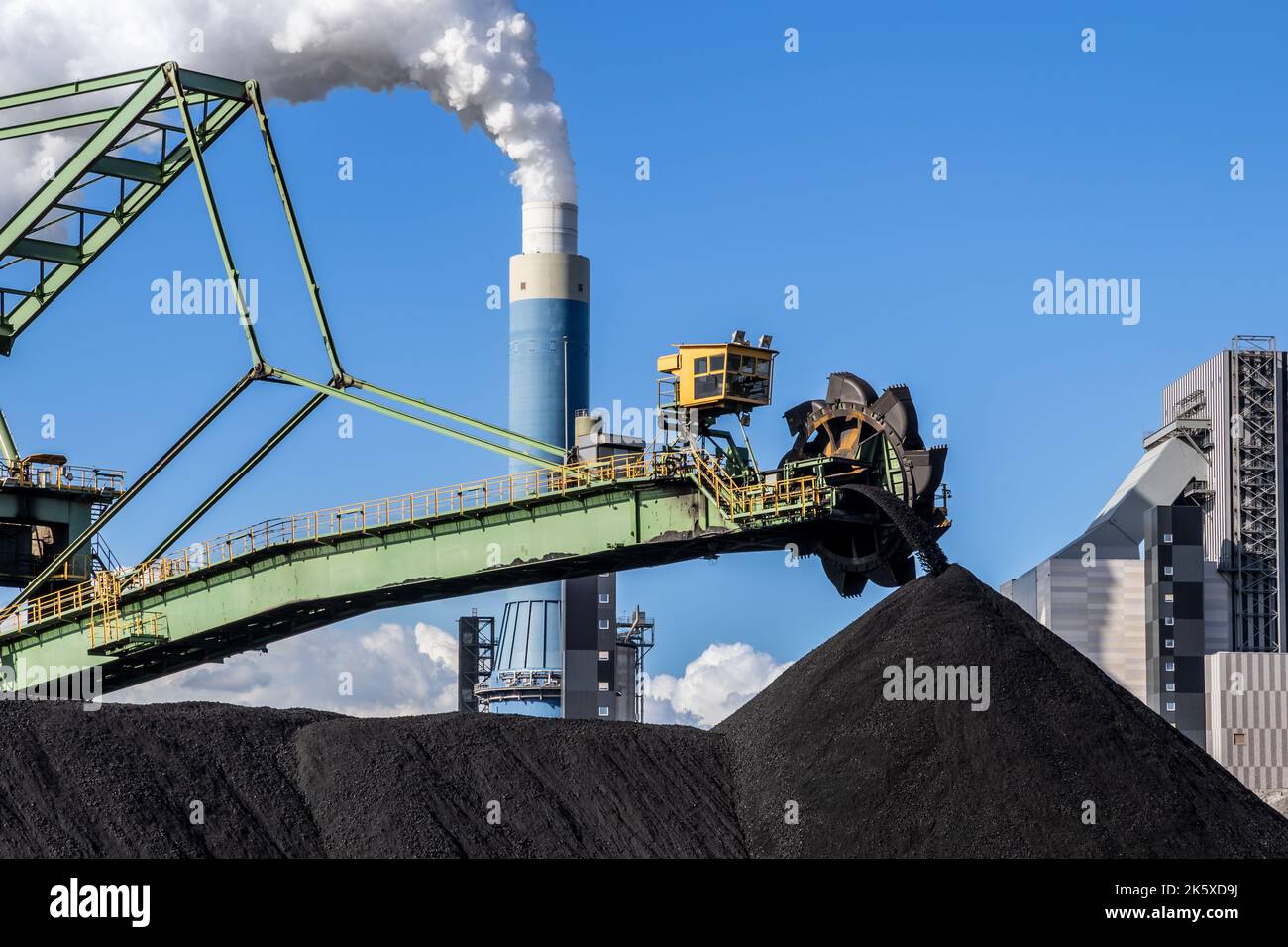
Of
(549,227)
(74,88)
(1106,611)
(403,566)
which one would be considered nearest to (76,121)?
(74,88)

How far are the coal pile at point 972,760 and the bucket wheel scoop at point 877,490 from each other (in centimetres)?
91

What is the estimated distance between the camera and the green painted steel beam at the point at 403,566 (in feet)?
108

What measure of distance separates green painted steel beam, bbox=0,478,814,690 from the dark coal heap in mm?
3234

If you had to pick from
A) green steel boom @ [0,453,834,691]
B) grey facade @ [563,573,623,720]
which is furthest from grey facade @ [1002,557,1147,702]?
green steel boom @ [0,453,834,691]

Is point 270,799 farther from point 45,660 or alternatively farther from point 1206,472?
point 1206,472

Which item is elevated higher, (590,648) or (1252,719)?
(590,648)

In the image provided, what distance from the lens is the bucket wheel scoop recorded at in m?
32.8

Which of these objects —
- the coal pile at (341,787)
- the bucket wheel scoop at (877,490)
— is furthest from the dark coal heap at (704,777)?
the bucket wheel scoop at (877,490)

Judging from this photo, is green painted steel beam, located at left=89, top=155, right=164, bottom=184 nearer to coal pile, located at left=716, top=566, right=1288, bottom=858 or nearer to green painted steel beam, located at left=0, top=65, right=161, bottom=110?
green painted steel beam, located at left=0, top=65, right=161, bottom=110

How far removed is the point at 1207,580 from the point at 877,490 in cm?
3766

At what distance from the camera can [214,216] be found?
3856 cm

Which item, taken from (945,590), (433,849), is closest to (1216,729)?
(945,590)

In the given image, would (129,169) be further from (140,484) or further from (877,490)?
(877,490)
